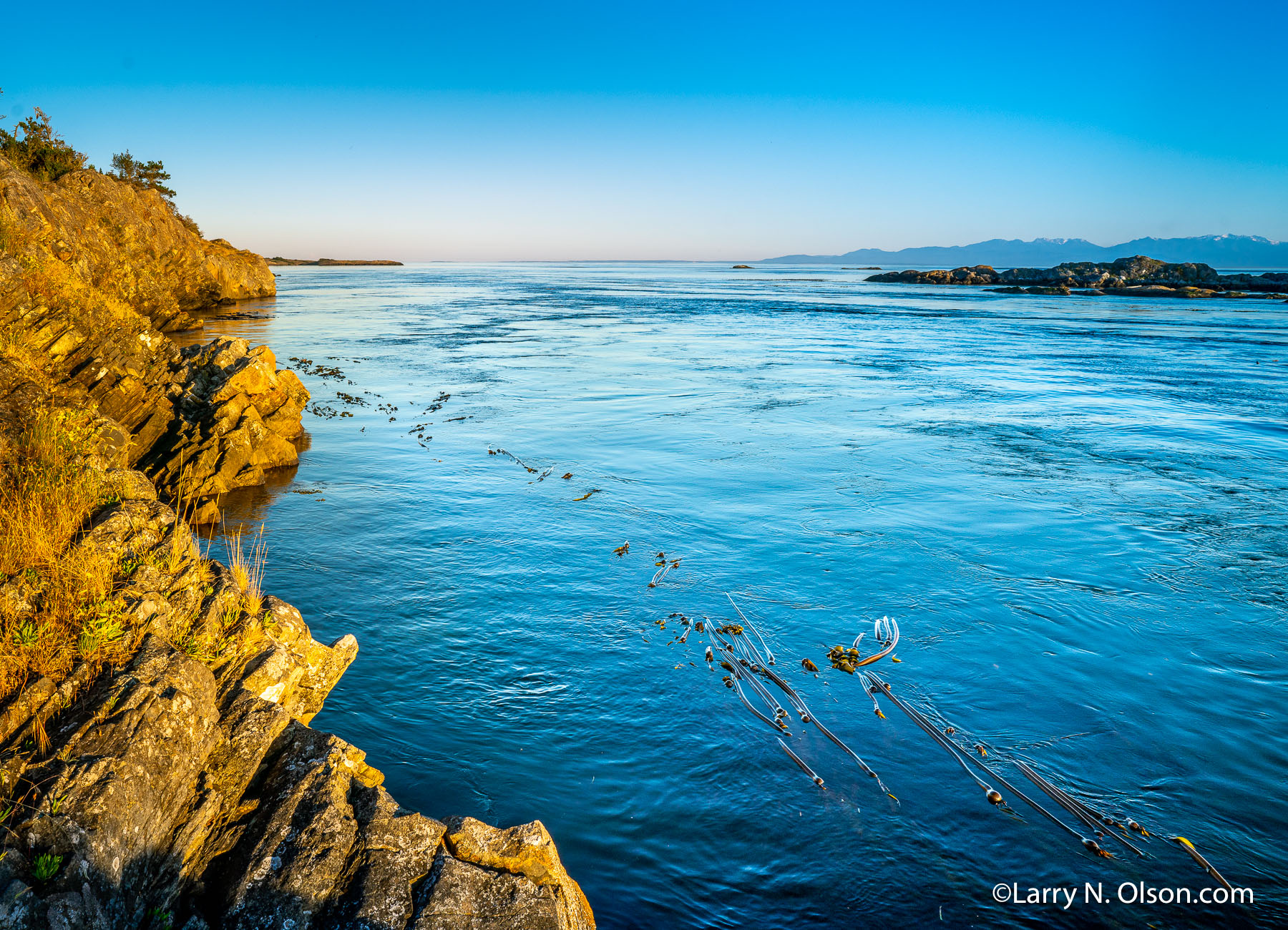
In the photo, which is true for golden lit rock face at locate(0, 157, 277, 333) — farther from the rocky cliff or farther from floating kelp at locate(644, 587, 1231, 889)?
floating kelp at locate(644, 587, 1231, 889)

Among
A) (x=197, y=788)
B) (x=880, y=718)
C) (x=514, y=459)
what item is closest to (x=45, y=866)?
(x=197, y=788)

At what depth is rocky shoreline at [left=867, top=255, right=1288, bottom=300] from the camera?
3499 inches

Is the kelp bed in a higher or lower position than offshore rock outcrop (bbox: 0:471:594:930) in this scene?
lower

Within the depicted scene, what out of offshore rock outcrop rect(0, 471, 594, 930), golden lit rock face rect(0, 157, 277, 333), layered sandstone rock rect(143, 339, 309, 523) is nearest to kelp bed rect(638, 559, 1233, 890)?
offshore rock outcrop rect(0, 471, 594, 930)

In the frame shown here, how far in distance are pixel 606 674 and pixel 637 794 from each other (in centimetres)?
194

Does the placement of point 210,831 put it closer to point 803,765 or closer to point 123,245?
point 803,765

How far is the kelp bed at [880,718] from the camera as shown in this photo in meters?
5.84

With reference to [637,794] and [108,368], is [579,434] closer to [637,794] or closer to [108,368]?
[108,368]

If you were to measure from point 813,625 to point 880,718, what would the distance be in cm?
194

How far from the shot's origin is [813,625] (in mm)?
9188

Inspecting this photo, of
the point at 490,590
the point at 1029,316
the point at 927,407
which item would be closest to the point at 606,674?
the point at 490,590

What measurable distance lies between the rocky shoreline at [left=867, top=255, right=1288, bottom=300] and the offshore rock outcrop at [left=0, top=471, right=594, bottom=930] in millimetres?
105093

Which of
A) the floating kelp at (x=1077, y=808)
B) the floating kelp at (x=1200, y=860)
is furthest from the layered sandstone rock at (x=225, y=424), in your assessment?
the floating kelp at (x=1200, y=860)

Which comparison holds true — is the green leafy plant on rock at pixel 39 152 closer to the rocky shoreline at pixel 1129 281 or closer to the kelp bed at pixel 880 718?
the kelp bed at pixel 880 718
